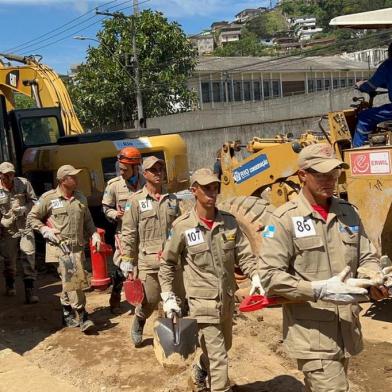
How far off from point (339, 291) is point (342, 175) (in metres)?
4.03

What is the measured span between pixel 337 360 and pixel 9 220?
5.93 m

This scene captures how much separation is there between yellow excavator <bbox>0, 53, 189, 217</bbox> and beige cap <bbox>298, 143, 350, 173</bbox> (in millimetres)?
7181

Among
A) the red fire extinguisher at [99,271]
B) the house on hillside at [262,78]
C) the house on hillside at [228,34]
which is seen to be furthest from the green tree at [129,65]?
the house on hillside at [228,34]

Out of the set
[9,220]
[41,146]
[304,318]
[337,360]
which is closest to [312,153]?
[304,318]

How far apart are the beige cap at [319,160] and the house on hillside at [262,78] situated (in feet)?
141

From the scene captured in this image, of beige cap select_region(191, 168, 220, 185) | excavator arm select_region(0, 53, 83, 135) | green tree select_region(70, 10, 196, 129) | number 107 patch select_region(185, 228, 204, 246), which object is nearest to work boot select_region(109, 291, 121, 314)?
number 107 patch select_region(185, 228, 204, 246)

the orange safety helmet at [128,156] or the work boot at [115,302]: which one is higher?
the orange safety helmet at [128,156]

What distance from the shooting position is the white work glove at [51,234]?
6.25m

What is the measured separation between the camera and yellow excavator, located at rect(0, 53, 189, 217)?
995 cm

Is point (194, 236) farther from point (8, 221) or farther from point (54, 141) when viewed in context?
point (54, 141)

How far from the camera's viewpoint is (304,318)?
122 inches

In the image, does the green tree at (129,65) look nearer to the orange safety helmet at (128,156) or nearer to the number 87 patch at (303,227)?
the orange safety helmet at (128,156)

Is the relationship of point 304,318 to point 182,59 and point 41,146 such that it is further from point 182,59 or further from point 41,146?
point 182,59

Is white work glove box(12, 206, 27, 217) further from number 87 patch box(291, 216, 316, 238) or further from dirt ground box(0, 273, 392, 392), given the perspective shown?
number 87 patch box(291, 216, 316, 238)
